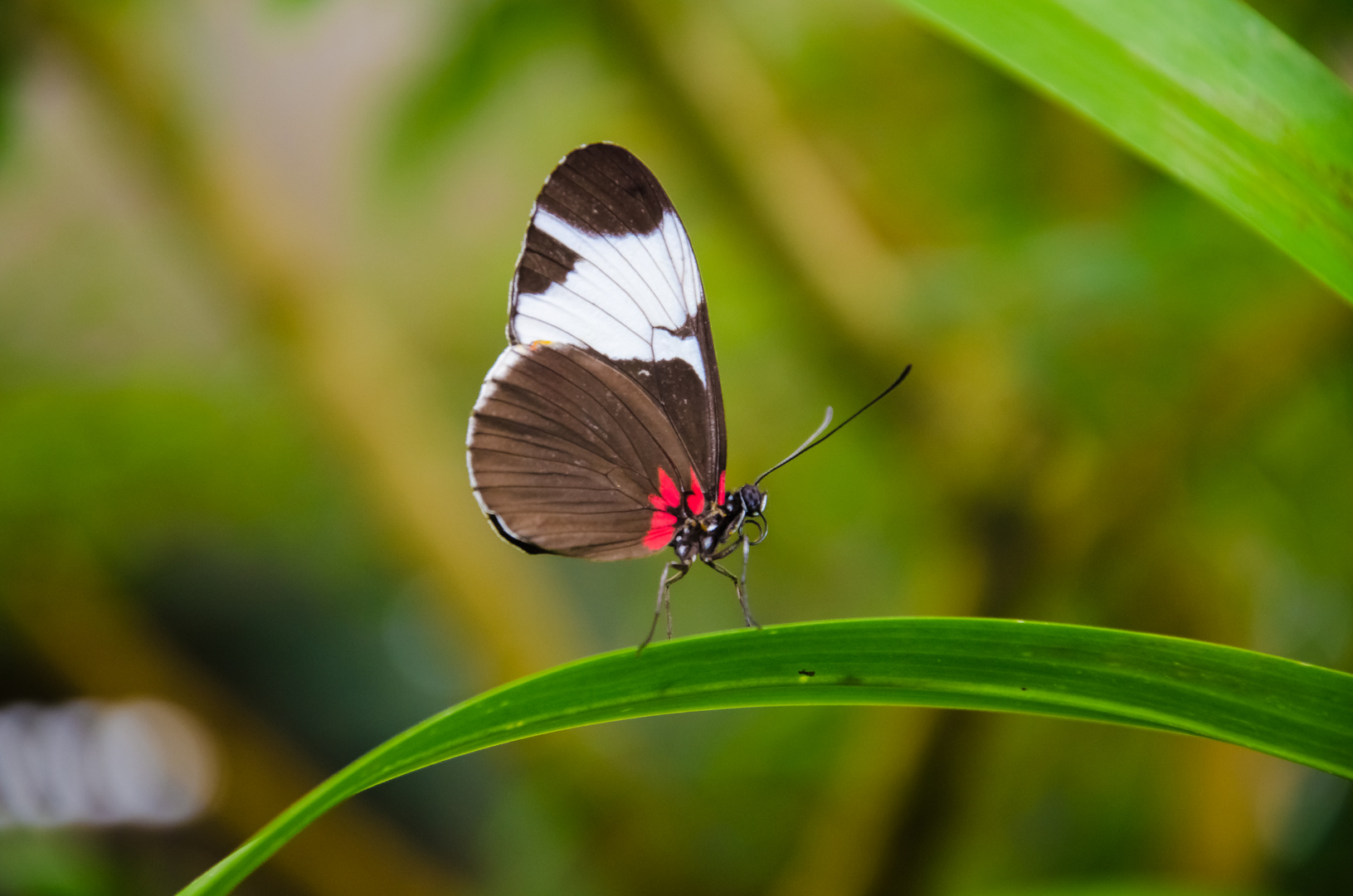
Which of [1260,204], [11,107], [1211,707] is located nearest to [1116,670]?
[1211,707]

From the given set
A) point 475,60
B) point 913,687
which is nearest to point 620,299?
point 913,687

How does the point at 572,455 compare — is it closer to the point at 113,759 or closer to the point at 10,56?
the point at 10,56

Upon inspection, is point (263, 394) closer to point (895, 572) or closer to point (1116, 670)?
point (895, 572)

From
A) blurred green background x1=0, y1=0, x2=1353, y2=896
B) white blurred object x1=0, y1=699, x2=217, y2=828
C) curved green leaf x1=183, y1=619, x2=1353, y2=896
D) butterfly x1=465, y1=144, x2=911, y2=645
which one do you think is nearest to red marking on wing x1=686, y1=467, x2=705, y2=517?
butterfly x1=465, y1=144, x2=911, y2=645

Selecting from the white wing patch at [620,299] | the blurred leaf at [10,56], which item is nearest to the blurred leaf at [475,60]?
the blurred leaf at [10,56]

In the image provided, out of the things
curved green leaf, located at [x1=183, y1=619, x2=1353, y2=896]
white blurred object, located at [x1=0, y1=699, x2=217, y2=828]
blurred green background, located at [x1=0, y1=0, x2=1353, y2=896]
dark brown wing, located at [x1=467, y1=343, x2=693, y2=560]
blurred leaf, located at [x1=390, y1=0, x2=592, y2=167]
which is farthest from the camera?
white blurred object, located at [x1=0, y1=699, x2=217, y2=828]

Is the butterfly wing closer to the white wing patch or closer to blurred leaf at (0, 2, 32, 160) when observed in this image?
the white wing patch
